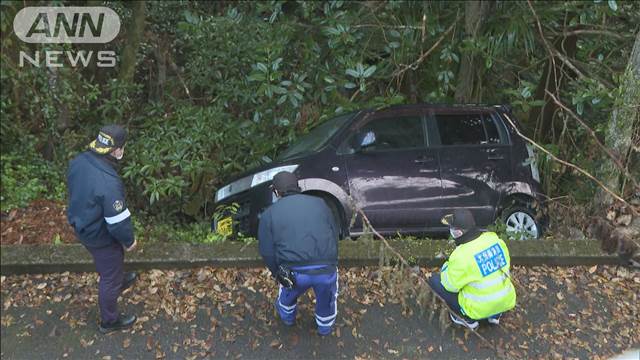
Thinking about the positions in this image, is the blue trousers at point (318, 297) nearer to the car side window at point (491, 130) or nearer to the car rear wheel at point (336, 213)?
the car rear wheel at point (336, 213)

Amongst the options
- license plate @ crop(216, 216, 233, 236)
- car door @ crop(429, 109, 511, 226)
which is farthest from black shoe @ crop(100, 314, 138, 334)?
car door @ crop(429, 109, 511, 226)

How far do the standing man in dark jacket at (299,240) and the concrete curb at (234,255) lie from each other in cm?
106

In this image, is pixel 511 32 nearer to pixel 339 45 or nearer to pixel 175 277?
pixel 339 45

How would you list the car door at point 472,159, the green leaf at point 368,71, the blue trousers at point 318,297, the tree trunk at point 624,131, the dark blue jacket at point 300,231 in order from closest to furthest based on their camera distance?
the dark blue jacket at point 300,231 < the blue trousers at point 318,297 < the tree trunk at point 624,131 < the car door at point 472,159 < the green leaf at point 368,71

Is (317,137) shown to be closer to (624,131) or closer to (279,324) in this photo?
(279,324)

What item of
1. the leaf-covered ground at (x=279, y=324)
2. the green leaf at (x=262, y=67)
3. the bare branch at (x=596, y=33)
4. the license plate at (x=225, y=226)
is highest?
the bare branch at (x=596, y=33)

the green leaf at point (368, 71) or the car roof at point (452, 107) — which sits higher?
the green leaf at point (368, 71)

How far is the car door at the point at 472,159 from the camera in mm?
5465

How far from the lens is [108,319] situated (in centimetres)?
375

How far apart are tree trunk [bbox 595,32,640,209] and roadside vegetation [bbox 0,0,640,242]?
52 mm

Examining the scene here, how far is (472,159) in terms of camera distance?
5.54 meters

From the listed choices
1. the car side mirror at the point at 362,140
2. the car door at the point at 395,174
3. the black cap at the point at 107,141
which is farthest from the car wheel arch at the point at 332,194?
the black cap at the point at 107,141

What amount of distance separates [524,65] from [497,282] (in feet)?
15.5

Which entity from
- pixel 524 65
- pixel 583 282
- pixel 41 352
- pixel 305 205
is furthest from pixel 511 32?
pixel 41 352
